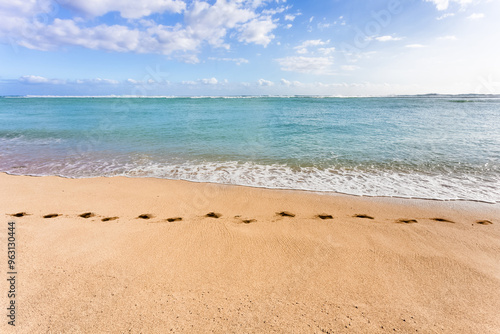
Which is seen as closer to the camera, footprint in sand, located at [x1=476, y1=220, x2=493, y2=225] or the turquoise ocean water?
footprint in sand, located at [x1=476, y1=220, x2=493, y2=225]

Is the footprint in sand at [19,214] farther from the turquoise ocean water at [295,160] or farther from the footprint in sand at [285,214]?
the footprint in sand at [285,214]

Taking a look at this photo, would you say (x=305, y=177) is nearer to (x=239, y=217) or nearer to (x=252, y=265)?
(x=239, y=217)

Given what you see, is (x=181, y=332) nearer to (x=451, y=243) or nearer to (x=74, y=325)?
(x=74, y=325)

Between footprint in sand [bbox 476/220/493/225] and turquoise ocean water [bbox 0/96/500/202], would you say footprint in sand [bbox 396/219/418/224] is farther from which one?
turquoise ocean water [bbox 0/96/500/202]

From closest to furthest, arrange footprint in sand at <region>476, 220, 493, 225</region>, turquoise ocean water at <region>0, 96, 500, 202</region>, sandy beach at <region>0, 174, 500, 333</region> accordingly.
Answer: sandy beach at <region>0, 174, 500, 333</region>, footprint in sand at <region>476, 220, 493, 225</region>, turquoise ocean water at <region>0, 96, 500, 202</region>

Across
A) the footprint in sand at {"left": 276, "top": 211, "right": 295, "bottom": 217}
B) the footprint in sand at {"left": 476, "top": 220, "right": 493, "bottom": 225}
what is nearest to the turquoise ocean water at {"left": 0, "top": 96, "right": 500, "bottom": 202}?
the footprint in sand at {"left": 476, "top": 220, "right": 493, "bottom": 225}

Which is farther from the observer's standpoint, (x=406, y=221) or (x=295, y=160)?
(x=295, y=160)

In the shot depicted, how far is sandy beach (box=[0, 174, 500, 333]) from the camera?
249 cm

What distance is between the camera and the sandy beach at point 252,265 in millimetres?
2492

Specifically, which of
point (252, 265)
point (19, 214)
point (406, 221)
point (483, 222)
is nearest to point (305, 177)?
point (406, 221)

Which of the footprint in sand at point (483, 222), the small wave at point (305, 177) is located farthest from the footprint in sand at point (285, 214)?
the footprint in sand at point (483, 222)

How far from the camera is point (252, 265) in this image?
3350mm

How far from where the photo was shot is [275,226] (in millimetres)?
4527

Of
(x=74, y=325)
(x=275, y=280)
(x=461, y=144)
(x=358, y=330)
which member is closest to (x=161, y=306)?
(x=74, y=325)
